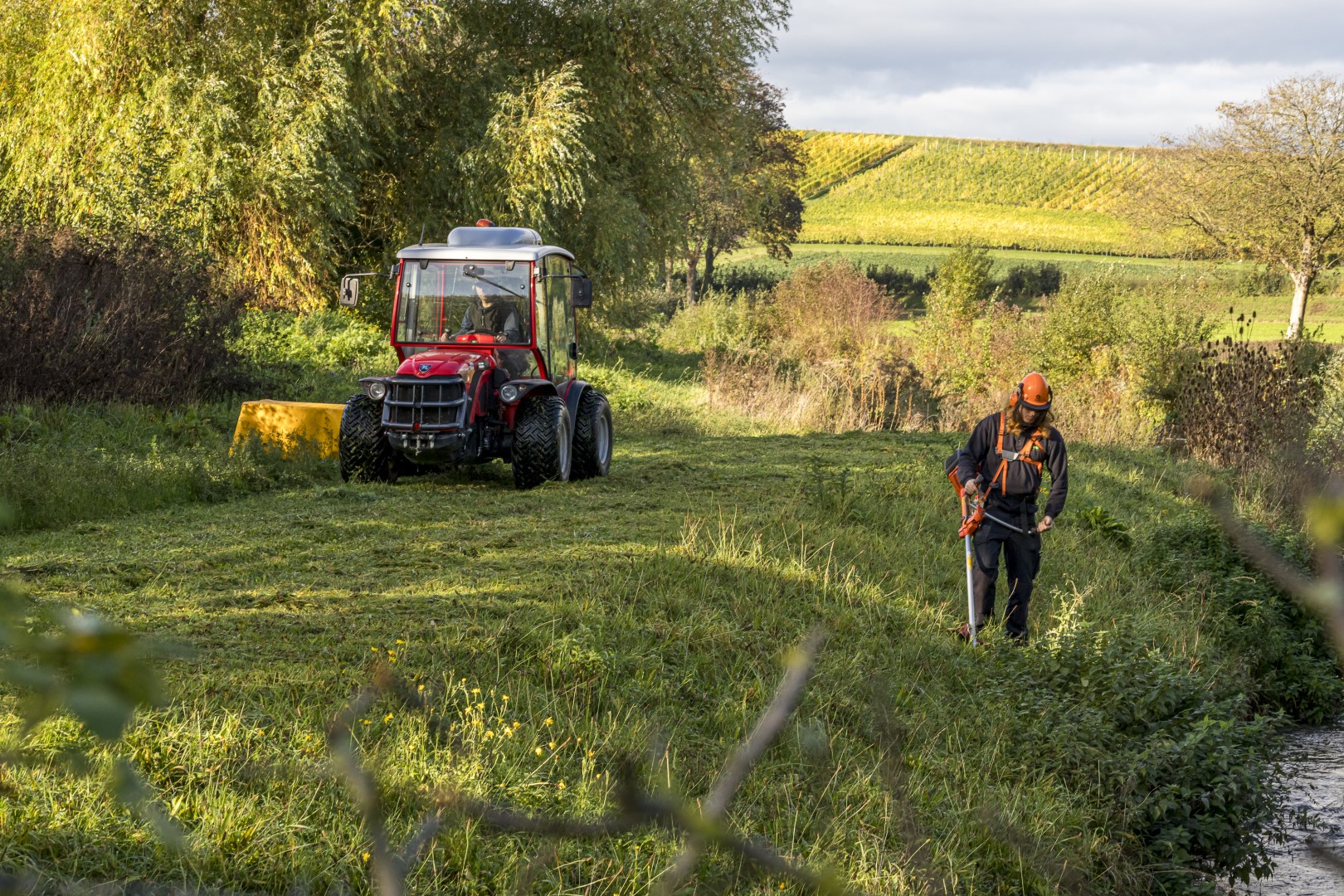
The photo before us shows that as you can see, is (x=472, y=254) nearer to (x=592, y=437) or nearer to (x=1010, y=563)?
(x=592, y=437)

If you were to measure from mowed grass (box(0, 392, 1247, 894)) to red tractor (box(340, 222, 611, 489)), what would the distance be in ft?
1.31

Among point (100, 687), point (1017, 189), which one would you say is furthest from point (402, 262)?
point (1017, 189)

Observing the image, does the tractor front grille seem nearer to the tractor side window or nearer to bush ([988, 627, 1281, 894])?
the tractor side window

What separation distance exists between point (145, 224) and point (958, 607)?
40.9 ft

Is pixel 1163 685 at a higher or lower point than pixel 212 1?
lower

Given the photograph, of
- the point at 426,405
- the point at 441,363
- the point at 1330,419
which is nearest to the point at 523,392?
the point at 441,363

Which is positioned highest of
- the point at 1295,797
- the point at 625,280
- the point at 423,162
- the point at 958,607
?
the point at 423,162

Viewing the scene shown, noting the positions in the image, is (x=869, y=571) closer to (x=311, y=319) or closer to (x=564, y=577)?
(x=564, y=577)

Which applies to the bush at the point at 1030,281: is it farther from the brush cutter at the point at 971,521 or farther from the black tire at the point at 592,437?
the brush cutter at the point at 971,521

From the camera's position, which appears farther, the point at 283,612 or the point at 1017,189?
the point at 1017,189

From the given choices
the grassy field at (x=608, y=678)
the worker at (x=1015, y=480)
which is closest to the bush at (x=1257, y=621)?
the grassy field at (x=608, y=678)

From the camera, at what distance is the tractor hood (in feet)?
36.1

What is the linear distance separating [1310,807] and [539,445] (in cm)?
637

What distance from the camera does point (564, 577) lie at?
25.9 ft
